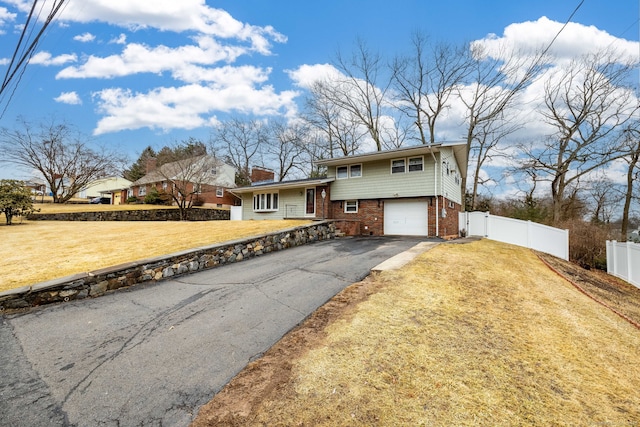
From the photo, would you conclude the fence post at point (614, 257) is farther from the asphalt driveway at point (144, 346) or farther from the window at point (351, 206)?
the asphalt driveway at point (144, 346)

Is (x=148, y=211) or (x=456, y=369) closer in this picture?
(x=456, y=369)

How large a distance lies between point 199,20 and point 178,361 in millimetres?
10107

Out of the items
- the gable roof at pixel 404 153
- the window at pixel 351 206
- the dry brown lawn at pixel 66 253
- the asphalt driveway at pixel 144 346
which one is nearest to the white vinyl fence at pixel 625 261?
the gable roof at pixel 404 153

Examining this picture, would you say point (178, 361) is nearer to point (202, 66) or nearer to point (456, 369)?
point (456, 369)

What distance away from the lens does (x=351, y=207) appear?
17.8 meters

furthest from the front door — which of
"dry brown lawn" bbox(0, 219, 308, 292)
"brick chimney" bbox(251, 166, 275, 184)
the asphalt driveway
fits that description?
the asphalt driveway

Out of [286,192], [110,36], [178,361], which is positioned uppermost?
[110,36]

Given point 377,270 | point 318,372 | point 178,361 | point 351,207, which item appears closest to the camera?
point 318,372

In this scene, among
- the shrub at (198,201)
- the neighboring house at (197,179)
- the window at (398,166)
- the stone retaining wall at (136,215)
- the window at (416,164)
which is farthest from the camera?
the shrub at (198,201)

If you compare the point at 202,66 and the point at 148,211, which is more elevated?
the point at 202,66

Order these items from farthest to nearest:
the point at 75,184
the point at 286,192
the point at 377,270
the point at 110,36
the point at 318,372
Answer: the point at 75,184
the point at 286,192
the point at 110,36
the point at 377,270
the point at 318,372

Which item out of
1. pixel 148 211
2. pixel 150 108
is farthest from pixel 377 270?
pixel 150 108

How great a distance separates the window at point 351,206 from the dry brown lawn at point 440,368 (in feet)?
39.9

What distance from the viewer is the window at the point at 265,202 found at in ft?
69.6
